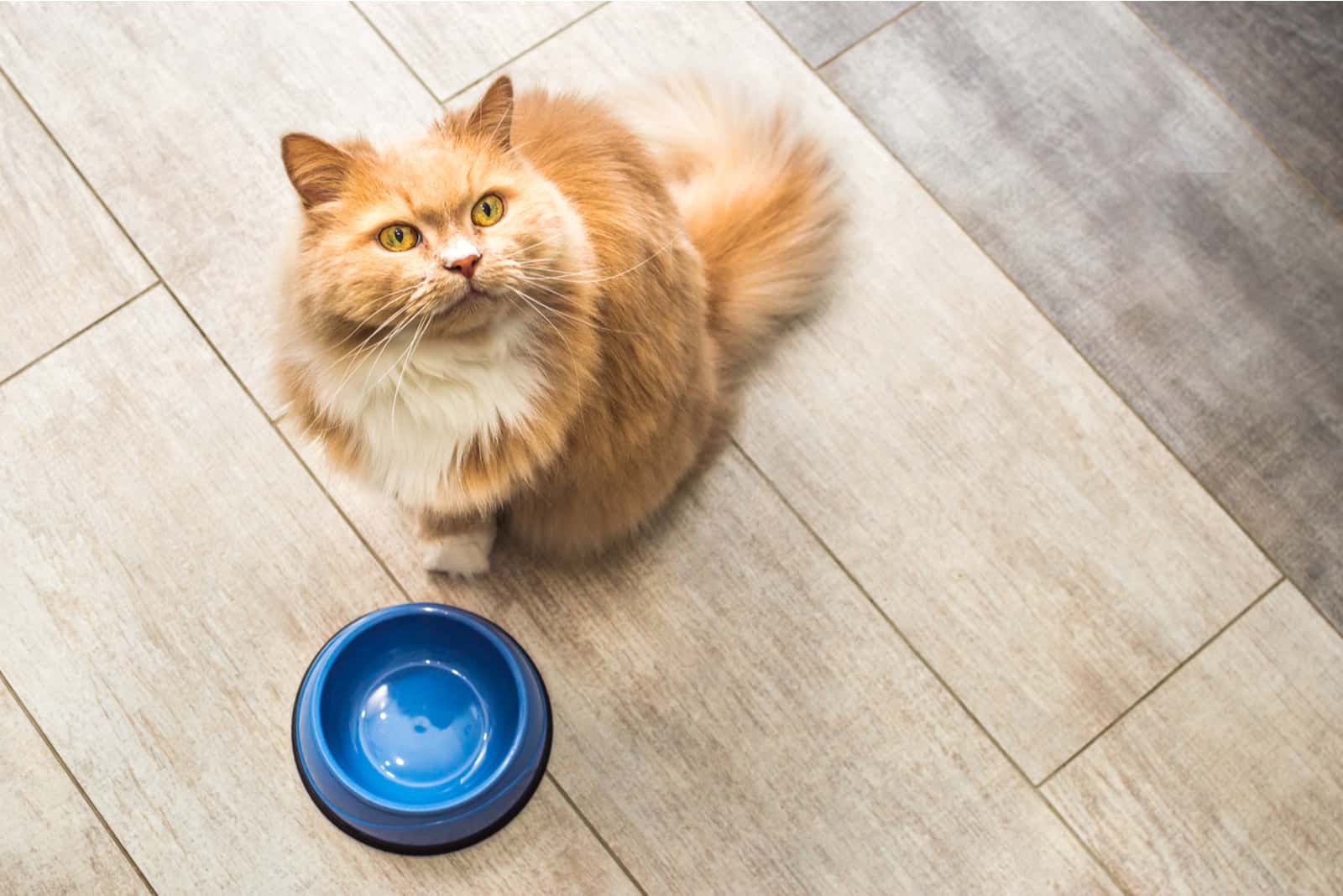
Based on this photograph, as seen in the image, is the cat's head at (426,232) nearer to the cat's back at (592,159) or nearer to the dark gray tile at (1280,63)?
the cat's back at (592,159)

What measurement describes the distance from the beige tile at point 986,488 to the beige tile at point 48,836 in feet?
3.43

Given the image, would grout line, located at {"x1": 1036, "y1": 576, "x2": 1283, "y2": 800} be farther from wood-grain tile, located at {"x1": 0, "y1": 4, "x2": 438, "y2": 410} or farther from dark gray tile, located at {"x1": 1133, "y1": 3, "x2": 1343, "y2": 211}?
wood-grain tile, located at {"x1": 0, "y1": 4, "x2": 438, "y2": 410}

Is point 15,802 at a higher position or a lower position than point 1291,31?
lower

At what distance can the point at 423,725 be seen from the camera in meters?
1.51

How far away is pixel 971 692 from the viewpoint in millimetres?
1598

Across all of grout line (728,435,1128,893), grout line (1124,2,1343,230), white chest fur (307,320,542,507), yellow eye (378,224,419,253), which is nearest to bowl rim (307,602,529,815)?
white chest fur (307,320,542,507)

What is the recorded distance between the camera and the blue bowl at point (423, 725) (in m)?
1.43

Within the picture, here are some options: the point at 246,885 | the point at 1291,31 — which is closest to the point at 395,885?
the point at 246,885

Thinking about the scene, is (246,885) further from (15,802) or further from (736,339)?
(736,339)

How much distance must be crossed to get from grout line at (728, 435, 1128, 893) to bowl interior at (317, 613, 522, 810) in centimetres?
47

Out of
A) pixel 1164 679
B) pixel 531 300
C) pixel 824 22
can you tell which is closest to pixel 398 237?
pixel 531 300

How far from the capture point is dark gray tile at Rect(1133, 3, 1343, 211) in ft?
6.02

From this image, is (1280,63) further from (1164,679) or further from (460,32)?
(460,32)

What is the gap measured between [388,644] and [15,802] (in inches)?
21.1
